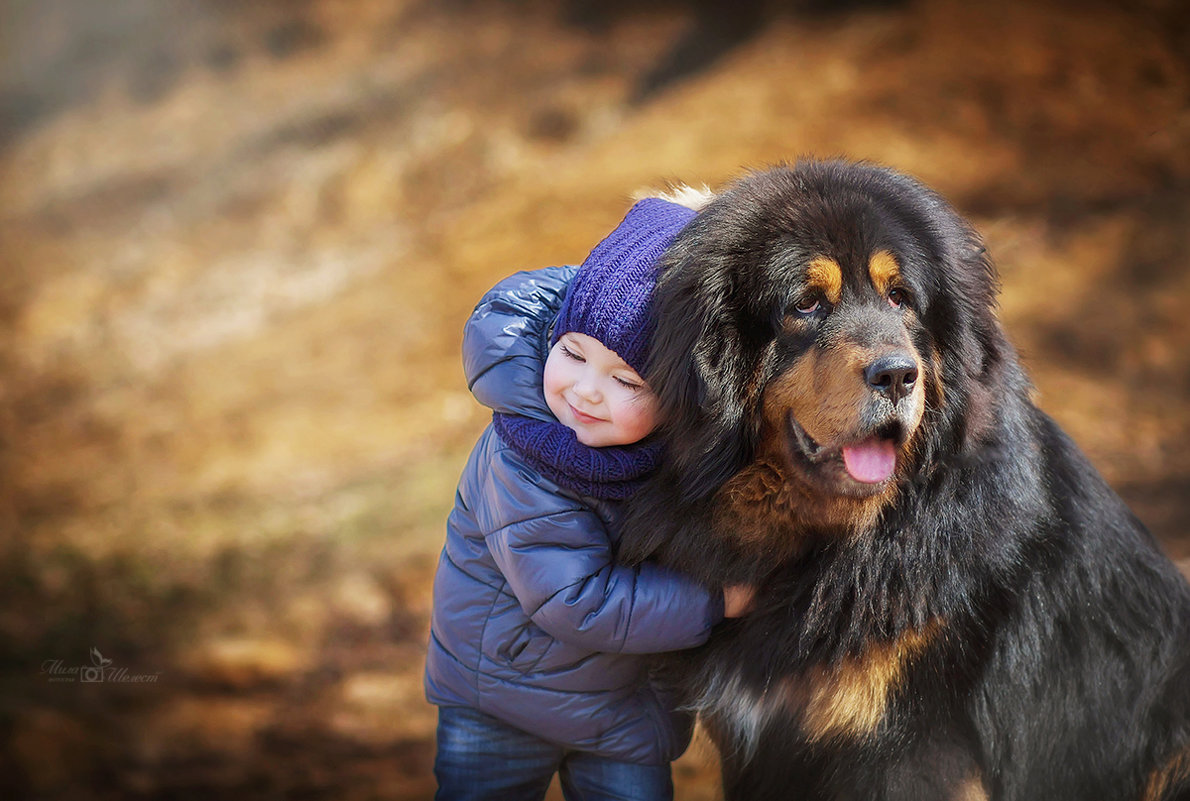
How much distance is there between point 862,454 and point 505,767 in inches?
52.2

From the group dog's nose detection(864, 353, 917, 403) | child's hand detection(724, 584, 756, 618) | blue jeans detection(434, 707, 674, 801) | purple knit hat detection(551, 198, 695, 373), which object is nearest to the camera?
dog's nose detection(864, 353, 917, 403)

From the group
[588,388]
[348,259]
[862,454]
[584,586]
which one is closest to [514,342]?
[588,388]

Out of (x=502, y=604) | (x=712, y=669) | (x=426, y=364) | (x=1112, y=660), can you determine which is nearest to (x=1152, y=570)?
(x=1112, y=660)

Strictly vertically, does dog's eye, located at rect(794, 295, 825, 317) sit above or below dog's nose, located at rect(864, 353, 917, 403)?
above

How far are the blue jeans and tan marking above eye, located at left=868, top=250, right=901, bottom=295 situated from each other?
1.44 meters

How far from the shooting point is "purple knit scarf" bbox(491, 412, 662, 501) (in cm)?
243

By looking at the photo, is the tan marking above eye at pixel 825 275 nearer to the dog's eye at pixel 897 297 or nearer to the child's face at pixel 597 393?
the dog's eye at pixel 897 297

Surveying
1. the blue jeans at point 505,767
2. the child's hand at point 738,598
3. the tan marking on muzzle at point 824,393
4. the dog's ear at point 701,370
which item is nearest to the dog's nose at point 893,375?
the tan marking on muzzle at point 824,393

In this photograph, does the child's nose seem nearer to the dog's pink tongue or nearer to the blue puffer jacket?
the blue puffer jacket

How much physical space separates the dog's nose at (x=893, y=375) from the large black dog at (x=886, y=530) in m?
0.03

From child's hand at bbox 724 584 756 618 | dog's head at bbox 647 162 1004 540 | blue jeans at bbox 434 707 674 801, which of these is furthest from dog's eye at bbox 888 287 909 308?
blue jeans at bbox 434 707 674 801

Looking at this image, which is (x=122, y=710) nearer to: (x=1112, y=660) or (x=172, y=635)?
(x=172, y=635)

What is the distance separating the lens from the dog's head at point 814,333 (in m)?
2.29

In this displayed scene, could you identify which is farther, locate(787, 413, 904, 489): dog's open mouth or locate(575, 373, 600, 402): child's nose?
locate(575, 373, 600, 402): child's nose
